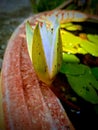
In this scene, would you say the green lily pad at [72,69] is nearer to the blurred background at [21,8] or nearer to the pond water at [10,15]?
the blurred background at [21,8]

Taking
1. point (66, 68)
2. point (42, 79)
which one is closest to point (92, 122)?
point (42, 79)

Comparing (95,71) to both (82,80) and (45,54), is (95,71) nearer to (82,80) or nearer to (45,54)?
(82,80)

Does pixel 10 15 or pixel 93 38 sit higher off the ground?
pixel 93 38

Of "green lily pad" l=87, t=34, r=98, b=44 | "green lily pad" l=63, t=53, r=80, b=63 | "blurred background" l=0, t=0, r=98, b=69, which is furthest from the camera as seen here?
"blurred background" l=0, t=0, r=98, b=69

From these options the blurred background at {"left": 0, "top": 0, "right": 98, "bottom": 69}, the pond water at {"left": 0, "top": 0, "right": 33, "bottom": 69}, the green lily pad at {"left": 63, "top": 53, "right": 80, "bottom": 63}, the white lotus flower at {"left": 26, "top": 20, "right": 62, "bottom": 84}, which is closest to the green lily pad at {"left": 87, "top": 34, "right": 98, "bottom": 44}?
the green lily pad at {"left": 63, "top": 53, "right": 80, "bottom": 63}

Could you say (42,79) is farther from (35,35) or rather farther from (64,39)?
(64,39)

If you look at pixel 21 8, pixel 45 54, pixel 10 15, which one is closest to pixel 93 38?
pixel 45 54

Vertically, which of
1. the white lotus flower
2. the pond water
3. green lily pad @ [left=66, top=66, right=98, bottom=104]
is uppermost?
the white lotus flower

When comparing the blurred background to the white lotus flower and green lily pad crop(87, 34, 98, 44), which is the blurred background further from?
the white lotus flower

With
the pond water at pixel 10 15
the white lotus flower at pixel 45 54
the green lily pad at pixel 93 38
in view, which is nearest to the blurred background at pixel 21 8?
the pond water at pixel 10 15

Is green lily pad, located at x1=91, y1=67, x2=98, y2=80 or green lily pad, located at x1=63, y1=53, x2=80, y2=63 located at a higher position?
green lily pad, located at x1=63, y1=53, x2=80, y2=63
